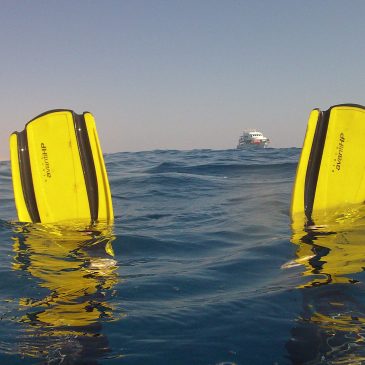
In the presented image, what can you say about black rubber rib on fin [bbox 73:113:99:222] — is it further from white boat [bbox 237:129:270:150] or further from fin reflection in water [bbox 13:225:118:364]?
white boat [bbox 237:129:270:150]

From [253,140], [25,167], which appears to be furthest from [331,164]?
[253,140]

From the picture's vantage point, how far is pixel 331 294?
3977mm

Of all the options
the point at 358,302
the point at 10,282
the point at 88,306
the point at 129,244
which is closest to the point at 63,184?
the point at 129,244

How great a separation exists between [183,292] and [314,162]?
3.20 metres

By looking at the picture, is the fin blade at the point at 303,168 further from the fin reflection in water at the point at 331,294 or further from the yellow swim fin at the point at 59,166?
the yellow swim fin at the point at 59,166

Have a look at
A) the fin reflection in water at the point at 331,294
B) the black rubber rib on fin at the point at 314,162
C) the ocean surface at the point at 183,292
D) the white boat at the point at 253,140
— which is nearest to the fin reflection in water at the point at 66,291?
the ocean surface at the point at 183,292

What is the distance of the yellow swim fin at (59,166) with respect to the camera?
6578mm

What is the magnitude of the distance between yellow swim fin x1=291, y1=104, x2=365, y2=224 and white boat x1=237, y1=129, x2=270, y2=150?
68.0m

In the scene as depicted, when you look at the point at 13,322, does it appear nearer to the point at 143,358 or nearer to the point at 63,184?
the point at 143,358

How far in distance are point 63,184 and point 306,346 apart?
14.7 ft

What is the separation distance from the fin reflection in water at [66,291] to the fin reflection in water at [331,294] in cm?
150

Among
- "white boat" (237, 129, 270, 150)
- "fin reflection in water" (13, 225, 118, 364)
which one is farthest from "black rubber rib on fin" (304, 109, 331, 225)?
"white boat" (237, 129, 270, 150)

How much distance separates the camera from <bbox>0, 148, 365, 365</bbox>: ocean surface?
3180 mm

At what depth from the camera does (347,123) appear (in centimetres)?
649
